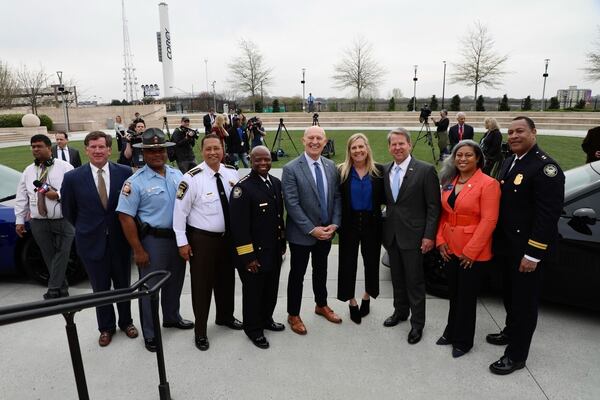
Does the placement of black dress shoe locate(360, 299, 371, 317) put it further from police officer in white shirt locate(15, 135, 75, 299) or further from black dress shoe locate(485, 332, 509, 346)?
police officer in white shirt locate(15, 135, 75, 299)

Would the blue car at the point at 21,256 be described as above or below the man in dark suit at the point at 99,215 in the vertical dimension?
below

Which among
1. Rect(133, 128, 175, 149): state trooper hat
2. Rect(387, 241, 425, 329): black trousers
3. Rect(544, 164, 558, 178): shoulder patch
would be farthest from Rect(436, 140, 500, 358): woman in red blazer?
Rect(133, 128, 175, 149): state trooper hat

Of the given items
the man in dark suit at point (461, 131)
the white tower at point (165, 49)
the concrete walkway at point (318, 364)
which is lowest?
the concrete walkway at point (318, 364)

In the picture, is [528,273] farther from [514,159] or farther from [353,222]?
[353,222]

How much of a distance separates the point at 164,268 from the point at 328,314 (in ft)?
5.09

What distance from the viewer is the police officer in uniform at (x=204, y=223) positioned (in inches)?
127

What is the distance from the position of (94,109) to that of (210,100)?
Result: 18038 mm

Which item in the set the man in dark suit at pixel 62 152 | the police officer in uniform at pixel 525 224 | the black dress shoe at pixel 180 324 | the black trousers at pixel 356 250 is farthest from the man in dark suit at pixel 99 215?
the man in dark suit at pixel 62 152

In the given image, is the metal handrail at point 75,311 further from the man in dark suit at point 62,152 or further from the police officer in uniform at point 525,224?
the man in dark suit at point 62,152

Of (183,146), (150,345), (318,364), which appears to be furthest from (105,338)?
(183,146)

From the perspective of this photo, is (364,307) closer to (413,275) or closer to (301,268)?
(413,275)

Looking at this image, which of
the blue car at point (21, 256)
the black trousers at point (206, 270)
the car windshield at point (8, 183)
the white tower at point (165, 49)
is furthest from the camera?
the white tower at point (165, 49)

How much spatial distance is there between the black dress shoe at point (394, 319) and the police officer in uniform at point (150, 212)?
1.96m

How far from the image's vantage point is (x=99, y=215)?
11.0ft
